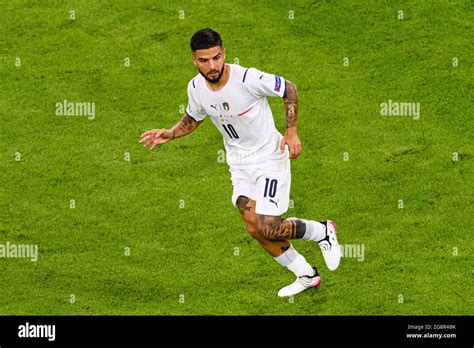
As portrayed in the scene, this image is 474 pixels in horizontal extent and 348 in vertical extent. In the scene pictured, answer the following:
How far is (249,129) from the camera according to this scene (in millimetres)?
14812

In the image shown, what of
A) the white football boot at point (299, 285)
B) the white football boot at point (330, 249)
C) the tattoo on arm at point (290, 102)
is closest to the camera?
the tattoo on arm at point (290, 102)

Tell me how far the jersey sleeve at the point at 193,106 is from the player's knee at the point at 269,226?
1.64 metres

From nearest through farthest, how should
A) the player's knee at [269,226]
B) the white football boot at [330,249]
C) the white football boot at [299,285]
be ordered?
the player's knee at [269,226] < the white football boot at [330,249] < the white football boot at [299,285]

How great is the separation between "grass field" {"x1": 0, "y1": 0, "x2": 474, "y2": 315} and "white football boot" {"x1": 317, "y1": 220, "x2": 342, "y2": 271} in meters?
0.52

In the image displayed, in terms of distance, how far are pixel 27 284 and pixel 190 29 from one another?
24.3 feet

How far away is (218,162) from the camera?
19.1 meters

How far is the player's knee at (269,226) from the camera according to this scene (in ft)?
48.7

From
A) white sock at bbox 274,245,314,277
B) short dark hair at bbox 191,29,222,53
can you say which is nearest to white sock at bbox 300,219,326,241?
white sock at bbox 274,245,314,277

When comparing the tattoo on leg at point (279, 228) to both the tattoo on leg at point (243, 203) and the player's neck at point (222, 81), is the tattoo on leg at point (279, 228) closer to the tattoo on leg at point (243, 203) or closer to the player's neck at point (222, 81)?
the tattoo on leg at point (243, 203)

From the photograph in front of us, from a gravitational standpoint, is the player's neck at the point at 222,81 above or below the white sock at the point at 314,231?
above

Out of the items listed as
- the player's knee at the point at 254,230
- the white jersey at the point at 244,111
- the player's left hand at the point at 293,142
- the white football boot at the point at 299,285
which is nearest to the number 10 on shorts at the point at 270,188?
the white jersey at the point at 244,111

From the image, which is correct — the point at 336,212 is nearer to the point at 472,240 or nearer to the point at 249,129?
the point at 472,240

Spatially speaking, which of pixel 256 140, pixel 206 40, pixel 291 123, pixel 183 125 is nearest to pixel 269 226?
pixel 256 140

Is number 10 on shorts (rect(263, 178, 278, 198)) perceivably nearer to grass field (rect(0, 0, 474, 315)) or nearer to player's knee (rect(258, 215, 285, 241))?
player's knee (rect(258, 215, 285, 241))
